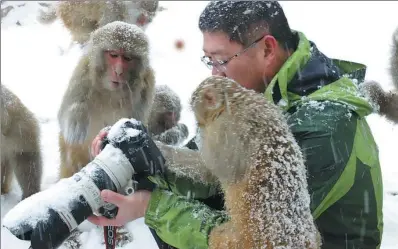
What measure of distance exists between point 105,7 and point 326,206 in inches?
157

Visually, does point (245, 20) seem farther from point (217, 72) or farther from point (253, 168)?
point (253, 168)

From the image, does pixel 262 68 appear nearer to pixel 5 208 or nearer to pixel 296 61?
pixel 296 61

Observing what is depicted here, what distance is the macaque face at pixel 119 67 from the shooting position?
3.50 meters

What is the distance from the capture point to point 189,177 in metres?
1.69

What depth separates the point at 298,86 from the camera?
1.50m

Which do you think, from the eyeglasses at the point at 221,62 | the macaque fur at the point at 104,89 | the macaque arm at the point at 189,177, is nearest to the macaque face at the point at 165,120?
the macaque fur at the point at 104,89

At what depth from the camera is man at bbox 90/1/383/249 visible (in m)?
1.40

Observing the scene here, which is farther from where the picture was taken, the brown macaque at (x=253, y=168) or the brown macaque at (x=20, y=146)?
the brown macaque at (x=20, y=146)

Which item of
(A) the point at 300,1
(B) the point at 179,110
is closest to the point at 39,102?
(B) the point at 179,110

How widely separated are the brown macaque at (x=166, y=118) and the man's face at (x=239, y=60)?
108 inches

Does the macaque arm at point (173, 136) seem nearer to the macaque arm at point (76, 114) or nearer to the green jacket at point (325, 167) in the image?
the macaque arm at point (76, 114)

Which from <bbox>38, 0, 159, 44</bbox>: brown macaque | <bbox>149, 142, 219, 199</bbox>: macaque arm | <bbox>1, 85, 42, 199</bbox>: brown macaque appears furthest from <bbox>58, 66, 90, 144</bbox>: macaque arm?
<bbox>149, 142, 219, 199</bbox>: macaque arm

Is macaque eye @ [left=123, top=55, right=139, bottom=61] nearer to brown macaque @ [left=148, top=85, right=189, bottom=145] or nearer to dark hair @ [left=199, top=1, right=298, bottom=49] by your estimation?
brown macaque @ [left=148, top=85, right=189, bottom=145]

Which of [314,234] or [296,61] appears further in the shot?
[296,61]
